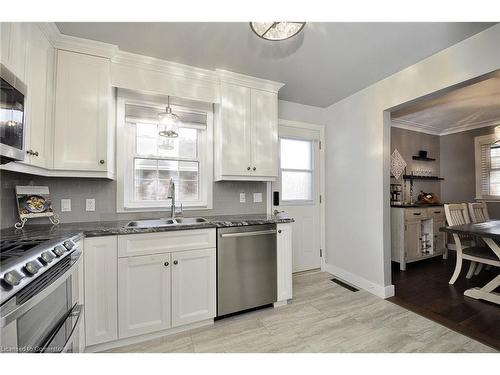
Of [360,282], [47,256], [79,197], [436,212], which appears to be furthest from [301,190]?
[47,256]

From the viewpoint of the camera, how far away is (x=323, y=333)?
5.68 ft

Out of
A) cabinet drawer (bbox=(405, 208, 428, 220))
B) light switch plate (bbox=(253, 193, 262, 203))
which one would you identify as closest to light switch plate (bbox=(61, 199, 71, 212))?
light switch plate (bbox=(253, 193, 262, 203))

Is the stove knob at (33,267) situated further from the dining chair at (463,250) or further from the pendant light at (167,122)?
the dining chair at (463,250)

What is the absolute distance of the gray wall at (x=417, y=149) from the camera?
3959mm

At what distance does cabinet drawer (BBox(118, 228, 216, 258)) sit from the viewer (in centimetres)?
157

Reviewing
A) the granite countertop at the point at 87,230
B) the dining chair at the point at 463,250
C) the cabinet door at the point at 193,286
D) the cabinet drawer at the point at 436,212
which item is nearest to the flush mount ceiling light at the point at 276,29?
the granite countertop at the point at 87,230

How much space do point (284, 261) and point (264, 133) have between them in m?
1.42

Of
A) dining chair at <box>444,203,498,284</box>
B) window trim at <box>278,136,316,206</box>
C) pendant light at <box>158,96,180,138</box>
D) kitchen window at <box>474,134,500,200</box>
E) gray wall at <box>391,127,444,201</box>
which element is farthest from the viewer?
gray wall at <box>391,127,444,201</box>

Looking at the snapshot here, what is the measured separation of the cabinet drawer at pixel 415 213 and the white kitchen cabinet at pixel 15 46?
446cm

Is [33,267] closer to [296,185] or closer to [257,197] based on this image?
[257,197]

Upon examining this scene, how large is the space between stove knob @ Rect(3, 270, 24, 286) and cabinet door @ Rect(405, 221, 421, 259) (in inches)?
163

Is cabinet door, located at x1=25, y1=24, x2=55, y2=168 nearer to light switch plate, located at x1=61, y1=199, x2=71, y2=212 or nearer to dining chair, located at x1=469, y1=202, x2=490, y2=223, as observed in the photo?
light switch plate, located at x1=61, y1=199, x2=71, y2=212

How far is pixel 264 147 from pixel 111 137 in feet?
4.95

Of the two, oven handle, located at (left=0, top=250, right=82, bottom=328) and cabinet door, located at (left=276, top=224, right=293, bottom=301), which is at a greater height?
oven handle, located at (left=0, top=250, right=82, bottom=328)
